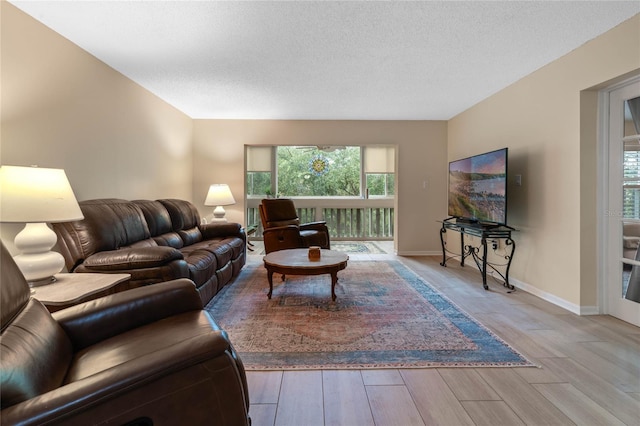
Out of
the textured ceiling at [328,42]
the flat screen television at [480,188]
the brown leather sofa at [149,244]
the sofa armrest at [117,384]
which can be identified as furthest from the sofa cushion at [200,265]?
the flat screen television at [480,188]

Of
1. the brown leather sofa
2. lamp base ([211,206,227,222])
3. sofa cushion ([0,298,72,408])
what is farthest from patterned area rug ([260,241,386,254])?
sofa cushion ([0,298,72,408])

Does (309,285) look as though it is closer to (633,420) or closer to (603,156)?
(633,420)

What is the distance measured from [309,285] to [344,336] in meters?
1.25

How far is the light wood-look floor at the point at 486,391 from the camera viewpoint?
140 cm

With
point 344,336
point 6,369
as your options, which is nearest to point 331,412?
point 344,336

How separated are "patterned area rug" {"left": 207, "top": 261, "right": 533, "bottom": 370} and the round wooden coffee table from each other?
29 cm

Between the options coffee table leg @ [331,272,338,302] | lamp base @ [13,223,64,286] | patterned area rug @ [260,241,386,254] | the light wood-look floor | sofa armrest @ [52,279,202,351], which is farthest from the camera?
patterned area rug @ [260,241,386,254]

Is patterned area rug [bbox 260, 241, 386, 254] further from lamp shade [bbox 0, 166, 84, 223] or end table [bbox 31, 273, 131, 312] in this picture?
lamp shade [bbox 0, 166, 84, 223]

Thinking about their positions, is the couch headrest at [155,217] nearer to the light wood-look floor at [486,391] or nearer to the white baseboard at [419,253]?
the light wood-look floor at [486,391]

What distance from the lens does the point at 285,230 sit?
3957 millimetres

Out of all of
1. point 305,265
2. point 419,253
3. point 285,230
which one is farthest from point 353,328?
point 419,253

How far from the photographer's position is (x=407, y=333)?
222 centimetres

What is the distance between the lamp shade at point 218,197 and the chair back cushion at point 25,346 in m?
3.23

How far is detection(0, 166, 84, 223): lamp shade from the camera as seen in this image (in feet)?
5.03
